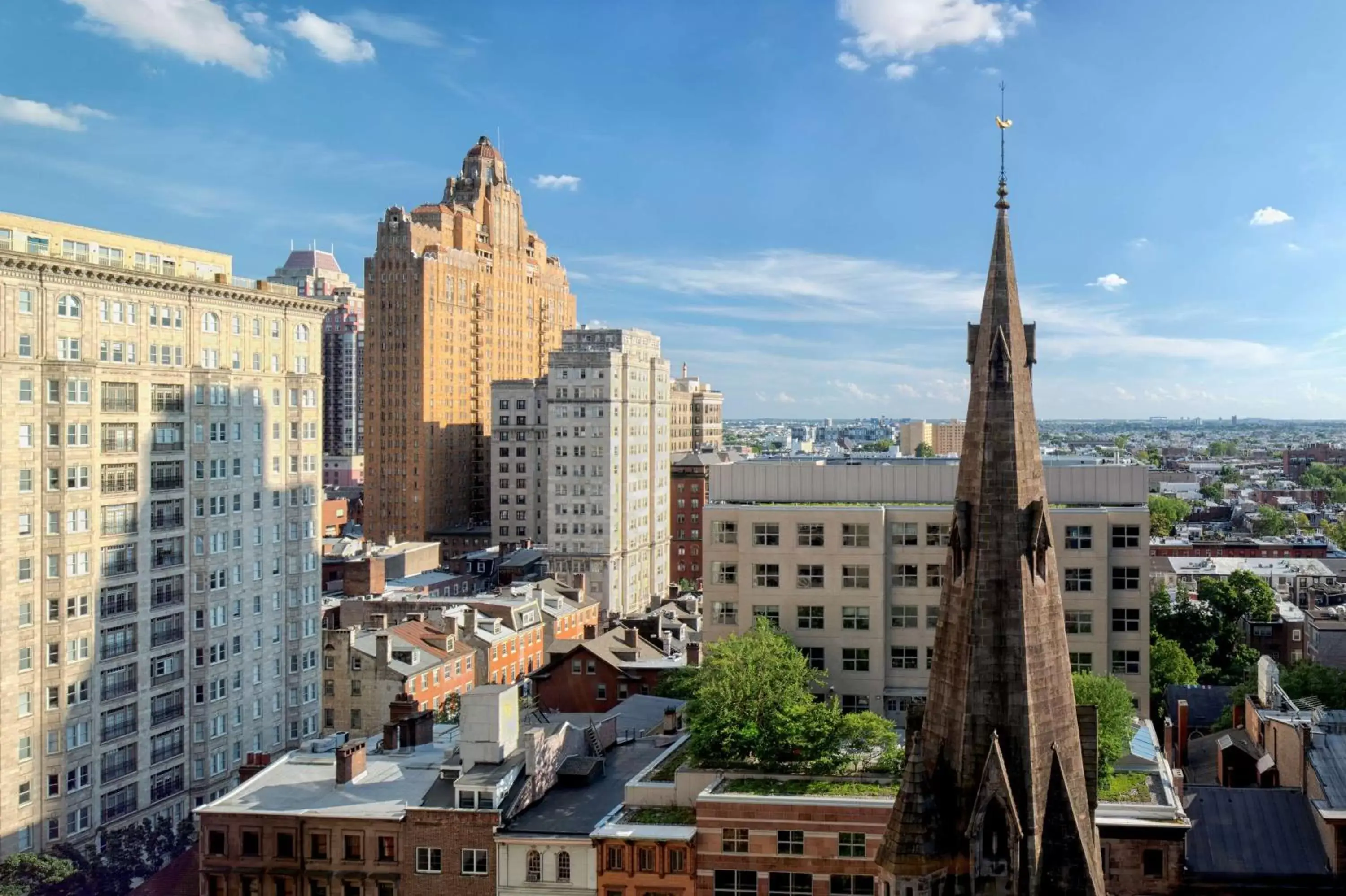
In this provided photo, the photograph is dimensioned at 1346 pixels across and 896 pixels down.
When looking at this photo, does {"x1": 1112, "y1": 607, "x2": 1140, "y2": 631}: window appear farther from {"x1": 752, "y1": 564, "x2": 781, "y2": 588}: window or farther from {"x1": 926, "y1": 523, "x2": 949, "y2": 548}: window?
{"x1": 752, "y1": 564, "x2": 781, "y2": 588}: window

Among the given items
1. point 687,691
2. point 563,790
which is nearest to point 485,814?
point 563,790

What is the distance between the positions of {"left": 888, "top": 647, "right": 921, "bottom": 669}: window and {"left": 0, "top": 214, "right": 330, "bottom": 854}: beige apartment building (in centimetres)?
5171

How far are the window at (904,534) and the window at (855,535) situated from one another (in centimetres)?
155

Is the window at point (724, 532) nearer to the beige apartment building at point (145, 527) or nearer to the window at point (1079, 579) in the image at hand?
the window at point (1079, 579)

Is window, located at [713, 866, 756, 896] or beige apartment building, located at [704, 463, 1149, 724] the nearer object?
window, located at [713, 866, 756, 896]

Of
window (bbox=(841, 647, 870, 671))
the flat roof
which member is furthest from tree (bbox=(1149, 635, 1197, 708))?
the flat roof

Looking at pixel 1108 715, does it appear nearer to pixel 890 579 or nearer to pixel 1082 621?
pixel 1082 621

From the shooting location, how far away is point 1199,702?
9519 cm

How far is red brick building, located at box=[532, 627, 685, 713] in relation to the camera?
96.8 metres

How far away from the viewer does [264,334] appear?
317 feet

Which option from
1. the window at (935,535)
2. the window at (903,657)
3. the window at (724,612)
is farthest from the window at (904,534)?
the window at (724,612)

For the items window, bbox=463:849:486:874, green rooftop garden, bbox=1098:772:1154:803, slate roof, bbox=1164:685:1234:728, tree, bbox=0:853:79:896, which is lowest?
tree, bbox=0:853:79:896

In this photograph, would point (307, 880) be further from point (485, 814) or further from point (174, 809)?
point (174, 809)

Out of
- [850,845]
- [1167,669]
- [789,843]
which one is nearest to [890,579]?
[850,845]
